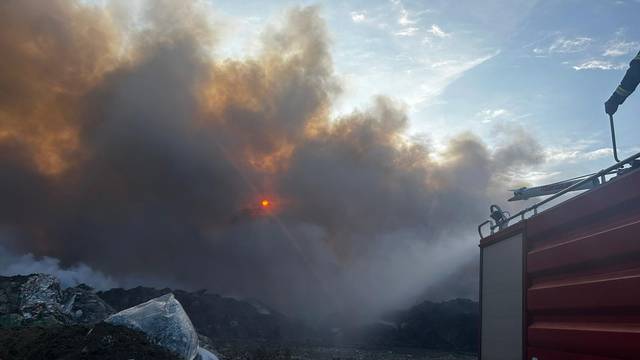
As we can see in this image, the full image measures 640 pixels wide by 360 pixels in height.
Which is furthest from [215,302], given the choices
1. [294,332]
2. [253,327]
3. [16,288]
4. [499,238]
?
[499,238]

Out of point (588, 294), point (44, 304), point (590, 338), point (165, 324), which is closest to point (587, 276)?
point (588, 294)

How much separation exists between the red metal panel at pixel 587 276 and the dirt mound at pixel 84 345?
9.67 m

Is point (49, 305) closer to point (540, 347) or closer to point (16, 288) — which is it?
point (16, 288)

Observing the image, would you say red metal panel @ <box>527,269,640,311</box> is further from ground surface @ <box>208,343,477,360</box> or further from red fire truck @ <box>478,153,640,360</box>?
ground surface @ <box>208,343,477,360</box>

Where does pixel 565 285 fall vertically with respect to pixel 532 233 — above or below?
below

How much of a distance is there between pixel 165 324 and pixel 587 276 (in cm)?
1131

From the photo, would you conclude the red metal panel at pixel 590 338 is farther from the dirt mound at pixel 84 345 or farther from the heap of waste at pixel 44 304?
the heap of waste at pixel 44 304

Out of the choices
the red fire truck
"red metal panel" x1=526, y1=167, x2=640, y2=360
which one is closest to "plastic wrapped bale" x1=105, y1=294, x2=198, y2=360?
the red fire truck

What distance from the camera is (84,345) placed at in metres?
11.3

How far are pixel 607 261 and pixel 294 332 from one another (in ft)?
382

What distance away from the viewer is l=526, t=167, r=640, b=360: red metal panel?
318 cm

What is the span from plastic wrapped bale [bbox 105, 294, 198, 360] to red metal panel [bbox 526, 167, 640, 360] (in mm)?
10114

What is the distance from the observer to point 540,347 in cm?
430

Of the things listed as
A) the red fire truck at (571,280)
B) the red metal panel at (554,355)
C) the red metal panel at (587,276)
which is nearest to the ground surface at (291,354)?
the red fire truck at (571,280)
